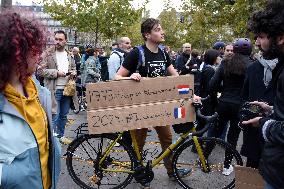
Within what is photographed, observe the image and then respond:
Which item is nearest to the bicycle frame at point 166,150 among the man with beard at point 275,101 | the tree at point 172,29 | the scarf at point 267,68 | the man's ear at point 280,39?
the scarf at point 267,68

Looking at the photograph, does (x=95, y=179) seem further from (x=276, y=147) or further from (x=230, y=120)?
(x=276, y=147)

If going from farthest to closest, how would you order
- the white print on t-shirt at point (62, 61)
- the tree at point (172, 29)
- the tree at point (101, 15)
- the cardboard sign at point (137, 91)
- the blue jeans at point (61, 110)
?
the tree at point (172, 29) → the tree at point (101, 15) → the blue jeans at point (61, 110) → the white print on t-shirt at point (62, 61) → the cardboard sign at point (137, 91)

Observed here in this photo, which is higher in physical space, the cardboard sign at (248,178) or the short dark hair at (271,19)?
the short dark hair at (271,19)

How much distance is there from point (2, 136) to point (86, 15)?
18833mm

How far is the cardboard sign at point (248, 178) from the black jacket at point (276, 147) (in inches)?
19.3

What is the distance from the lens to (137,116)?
392 centimetres

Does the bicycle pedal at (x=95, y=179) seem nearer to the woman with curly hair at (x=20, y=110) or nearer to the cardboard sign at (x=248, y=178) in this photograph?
the cardboard sign at (x=248, y=178)

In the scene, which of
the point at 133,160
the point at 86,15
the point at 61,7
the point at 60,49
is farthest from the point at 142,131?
the point at 61,7

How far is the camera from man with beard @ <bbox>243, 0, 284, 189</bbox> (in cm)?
205

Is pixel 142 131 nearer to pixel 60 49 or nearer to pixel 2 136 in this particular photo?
pixel 60 49

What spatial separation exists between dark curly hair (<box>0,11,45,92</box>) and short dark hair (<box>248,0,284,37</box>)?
1.29 m

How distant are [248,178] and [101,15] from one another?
18.1 m

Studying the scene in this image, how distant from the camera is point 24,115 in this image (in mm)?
1896

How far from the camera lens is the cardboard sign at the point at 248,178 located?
264 cm
